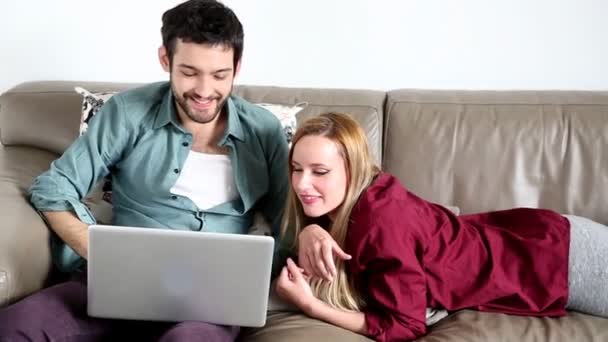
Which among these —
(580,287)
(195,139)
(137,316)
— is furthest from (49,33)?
(580,287)

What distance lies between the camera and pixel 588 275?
1.62 meters

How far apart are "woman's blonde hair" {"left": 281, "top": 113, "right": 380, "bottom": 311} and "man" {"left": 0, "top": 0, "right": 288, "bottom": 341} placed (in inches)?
6.4

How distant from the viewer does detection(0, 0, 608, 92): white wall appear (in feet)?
7.20

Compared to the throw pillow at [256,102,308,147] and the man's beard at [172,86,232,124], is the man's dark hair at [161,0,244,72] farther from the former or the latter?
the throw pillow at [256,102,308,147]

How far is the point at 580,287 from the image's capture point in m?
1.62

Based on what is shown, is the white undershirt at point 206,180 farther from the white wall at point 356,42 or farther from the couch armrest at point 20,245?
the white wall at point 356,42

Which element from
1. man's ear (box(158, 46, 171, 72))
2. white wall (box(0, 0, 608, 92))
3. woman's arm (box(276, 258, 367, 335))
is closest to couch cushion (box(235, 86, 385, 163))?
white wall (box(0, 0, 608, 92))

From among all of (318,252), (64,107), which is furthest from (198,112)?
(64,107)

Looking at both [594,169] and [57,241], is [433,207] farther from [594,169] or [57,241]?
[57,241]

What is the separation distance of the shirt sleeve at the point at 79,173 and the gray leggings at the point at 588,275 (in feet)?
3.59

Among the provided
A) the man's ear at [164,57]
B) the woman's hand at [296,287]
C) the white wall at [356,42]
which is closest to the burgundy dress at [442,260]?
the woman's hand at [296,287]

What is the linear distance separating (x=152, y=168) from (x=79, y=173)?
0.17 m

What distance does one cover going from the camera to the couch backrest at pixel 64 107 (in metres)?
2.01

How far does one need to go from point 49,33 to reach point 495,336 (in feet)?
5.49
